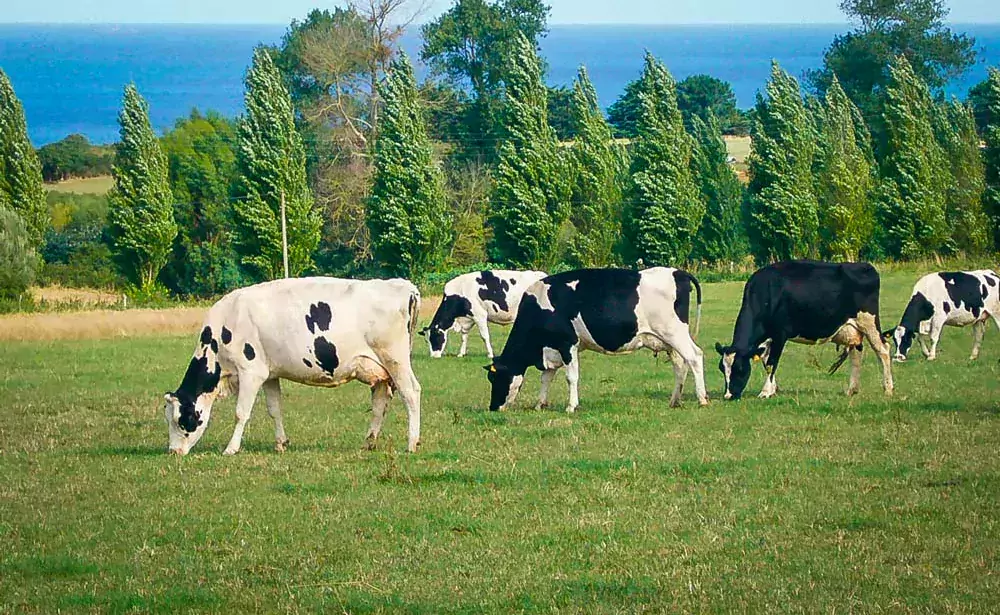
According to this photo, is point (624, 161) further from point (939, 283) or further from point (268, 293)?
point (268, 293)

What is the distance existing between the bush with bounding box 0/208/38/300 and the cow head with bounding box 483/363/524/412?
1599 inches

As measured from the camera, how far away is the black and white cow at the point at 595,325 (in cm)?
1827

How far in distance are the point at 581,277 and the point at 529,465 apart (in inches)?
227

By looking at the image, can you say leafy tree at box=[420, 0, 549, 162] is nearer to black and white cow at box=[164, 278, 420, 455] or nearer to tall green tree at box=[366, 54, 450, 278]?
tall green tree at box=[366, 54, 450, 278]

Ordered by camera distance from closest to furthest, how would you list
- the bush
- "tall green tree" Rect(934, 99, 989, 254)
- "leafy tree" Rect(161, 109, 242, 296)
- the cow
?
the cow → the bush → "tall green tree" Rect(934, 99, 989, 254) → "leafy tree" Rect(161, 109, 242, 296)

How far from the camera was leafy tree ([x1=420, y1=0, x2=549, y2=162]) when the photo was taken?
90375mm

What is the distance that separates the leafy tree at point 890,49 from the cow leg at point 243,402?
261ft

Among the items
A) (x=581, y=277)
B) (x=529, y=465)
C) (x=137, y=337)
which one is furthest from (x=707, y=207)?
(x=529, y=465)

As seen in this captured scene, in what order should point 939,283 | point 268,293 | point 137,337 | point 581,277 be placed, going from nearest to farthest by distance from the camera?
point 268,293, point 581,277, point 939,283, point 137,337

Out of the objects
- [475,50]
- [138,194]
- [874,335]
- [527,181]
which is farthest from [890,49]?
[874,335]

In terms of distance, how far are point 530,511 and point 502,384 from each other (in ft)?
24.5

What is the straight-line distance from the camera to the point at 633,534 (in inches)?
407

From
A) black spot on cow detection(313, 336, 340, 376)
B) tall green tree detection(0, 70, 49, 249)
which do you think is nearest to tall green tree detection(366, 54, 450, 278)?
tall green tree detection(0, 70, 49, 249)

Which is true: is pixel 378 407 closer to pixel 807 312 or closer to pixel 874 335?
pixel 807 312
